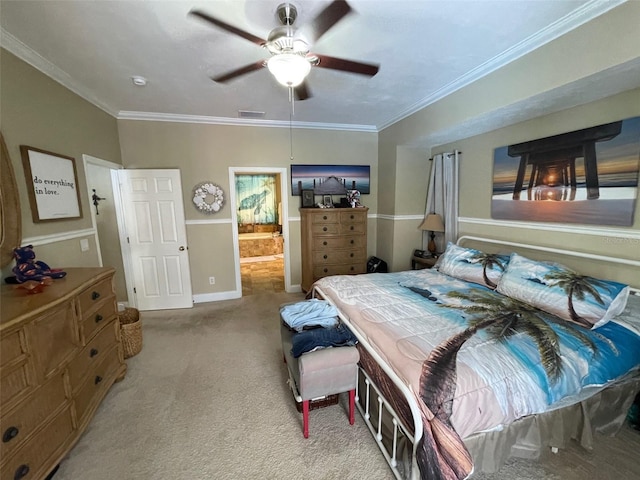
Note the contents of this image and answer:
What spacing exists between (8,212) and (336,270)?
3.45m

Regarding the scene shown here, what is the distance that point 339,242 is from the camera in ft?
13.4

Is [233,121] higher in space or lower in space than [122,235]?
higher

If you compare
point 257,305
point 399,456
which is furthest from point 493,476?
point 257,305

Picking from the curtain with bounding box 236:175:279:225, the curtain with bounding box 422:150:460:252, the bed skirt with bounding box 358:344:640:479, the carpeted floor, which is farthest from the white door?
the curtain with bounding box 236:175:279:225

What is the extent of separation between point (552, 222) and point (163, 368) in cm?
407

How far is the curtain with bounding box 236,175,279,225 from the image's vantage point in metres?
7.79

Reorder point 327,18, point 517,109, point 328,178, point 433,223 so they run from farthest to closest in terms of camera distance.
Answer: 1. point 328,178
2. point 433,223
3. point 517,109
4. point 327,18

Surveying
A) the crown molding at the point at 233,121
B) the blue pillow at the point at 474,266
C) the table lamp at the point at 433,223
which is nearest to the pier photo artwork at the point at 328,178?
the crown molding at the point at 233,121

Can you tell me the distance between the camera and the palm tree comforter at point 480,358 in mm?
1229

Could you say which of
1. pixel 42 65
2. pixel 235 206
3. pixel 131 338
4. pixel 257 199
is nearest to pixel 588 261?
pixel 235 206

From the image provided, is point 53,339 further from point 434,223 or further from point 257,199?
point 257,199

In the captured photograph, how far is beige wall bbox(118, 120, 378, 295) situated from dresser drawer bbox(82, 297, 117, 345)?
1828 mm

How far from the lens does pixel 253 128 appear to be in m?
4.04

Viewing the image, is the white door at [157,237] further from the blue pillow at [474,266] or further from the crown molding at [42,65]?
the blue pillow at [474,266]
